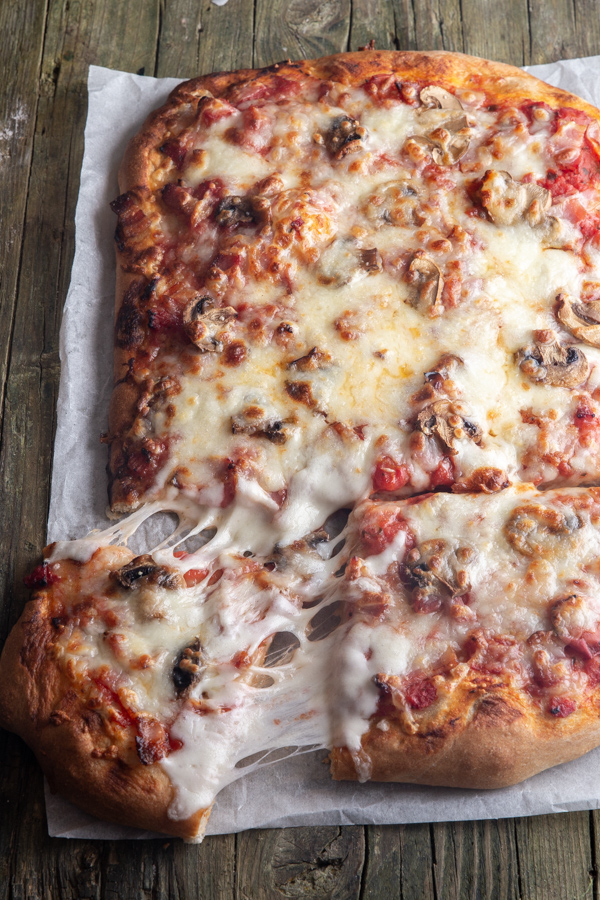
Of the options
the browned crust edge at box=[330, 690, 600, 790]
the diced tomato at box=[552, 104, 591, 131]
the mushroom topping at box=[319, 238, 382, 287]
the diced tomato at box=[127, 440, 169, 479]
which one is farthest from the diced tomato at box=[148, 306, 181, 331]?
the diced tomato at box=[552, 104, 591, 131]

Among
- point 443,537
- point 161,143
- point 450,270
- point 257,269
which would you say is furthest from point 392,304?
point 161,143

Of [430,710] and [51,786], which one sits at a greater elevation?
[430,710]

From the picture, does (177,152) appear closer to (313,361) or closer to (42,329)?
(42,329)

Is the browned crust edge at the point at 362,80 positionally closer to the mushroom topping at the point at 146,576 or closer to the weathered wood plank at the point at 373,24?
the weathered wood plank at the point at 373,24

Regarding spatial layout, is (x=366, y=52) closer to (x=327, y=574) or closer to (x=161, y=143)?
(x=161, y=143)

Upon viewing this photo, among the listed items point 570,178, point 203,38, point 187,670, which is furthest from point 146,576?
point 203,38

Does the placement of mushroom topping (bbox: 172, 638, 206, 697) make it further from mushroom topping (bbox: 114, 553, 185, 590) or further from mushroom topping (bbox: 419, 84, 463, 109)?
mushroom topping (bbox: 419, 84, 463, 109)
